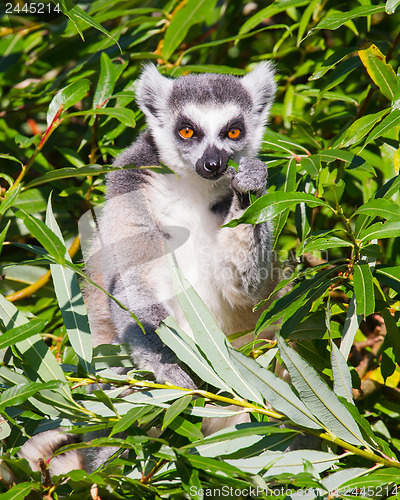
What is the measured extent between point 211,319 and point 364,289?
0.57 metres

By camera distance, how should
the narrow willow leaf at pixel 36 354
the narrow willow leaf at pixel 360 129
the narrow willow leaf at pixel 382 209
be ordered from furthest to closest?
the narrow willow leaf at pixel 360 129, the narrow willow leaf at pixel 382 209, the narrow willow leaf at pixel 36 354

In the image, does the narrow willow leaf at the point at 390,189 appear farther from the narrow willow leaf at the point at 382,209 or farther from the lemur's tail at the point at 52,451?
the lemur's tail at the point at 52,451

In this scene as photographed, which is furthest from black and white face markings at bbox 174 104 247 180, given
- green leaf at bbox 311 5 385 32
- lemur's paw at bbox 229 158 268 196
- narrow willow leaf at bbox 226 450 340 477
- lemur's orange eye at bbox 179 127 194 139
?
narrow willow leaf at bbox 226 450 340 477

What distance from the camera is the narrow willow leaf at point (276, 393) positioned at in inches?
72.6

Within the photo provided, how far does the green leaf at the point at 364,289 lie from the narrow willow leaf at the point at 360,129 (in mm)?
633

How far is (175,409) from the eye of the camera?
6.08ft

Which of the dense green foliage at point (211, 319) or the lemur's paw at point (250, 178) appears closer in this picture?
the dense green foliage at point (211, 319)

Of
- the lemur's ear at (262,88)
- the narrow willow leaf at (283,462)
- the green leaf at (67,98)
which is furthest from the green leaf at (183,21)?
the narrow willow leaf at (283,462)

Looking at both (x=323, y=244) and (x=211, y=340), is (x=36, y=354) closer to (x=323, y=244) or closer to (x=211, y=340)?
(x=211, y=340)

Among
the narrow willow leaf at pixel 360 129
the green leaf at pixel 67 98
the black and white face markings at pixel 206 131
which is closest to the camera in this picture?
the green leaf at pixel 67 98

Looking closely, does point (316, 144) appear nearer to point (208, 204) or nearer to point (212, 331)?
point (208, 204)

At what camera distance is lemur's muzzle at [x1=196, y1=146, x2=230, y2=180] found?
2758mm

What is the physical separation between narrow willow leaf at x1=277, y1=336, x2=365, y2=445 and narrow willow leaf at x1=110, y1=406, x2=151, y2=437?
0.50 m

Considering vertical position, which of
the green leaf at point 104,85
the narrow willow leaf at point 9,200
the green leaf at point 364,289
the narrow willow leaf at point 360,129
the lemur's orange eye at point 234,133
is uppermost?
the green leaf at point 104,85
